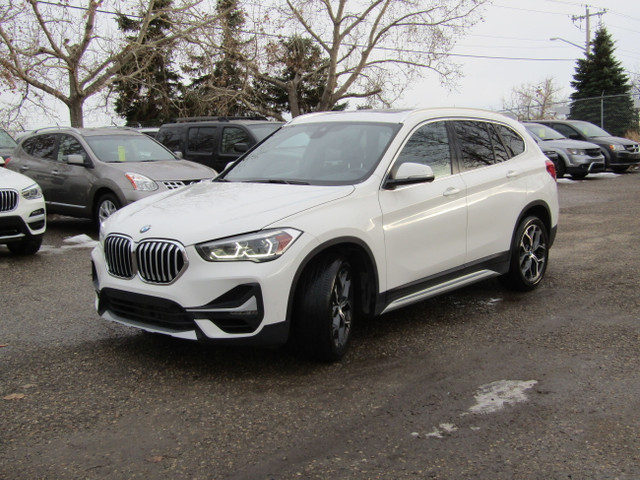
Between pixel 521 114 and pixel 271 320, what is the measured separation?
39.2 meters

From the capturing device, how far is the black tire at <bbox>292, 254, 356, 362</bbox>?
4.62m

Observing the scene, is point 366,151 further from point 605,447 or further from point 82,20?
point 82,20

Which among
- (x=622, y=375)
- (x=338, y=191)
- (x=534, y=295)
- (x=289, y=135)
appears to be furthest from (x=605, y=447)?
(x=289, y=135)

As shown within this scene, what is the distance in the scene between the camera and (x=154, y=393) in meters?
4.42

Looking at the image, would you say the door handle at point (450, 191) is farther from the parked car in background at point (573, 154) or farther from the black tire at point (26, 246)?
the parked car in background at point (573, 154)

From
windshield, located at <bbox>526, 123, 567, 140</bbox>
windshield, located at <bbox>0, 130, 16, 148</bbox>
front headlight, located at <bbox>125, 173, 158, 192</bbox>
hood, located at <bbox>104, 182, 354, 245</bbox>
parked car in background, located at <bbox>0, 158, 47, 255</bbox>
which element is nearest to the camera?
hood, located at <bbox>104, 182, 354, 245</bbox>

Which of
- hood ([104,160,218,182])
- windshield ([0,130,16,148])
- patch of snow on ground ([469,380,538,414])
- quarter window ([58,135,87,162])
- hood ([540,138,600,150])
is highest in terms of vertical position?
windshield ([0,130,16,148])

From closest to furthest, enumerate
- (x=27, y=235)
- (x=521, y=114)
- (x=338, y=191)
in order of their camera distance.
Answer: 1. (x=338, y=191)
2. (x=27, y=235)
3. (x=521, y=114)

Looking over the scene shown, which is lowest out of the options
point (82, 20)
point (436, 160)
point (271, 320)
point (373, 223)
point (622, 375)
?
point (622, 375)

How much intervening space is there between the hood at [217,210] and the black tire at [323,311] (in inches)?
16.9

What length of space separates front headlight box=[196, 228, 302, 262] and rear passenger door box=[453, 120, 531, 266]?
6.88 feet

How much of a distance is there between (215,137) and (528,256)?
8.50 meters

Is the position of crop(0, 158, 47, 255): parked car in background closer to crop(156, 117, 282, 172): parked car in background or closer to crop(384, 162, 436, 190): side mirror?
crop(156, 117, 282, 172): parked car in background

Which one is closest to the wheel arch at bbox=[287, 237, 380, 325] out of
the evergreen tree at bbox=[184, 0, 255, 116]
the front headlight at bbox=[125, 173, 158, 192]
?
the front headlight at bbox=[125, 173, 158, 192]
